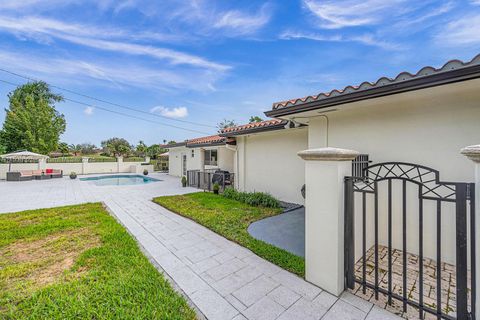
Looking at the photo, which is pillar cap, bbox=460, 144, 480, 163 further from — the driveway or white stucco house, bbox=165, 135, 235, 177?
white stucco house, bbox=165, 135, 235, 177

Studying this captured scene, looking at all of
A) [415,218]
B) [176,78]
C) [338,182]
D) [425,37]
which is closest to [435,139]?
[415,218]

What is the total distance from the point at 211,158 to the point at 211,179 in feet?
19.1

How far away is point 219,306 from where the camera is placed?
2797 millimetres

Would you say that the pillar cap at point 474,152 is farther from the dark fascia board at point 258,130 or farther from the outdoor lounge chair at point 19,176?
the outdoor lounge chair at point 19,176

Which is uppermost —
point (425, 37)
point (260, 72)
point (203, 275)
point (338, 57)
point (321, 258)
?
point (260, 72)

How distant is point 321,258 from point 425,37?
7803mm

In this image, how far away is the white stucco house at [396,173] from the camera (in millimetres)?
2662

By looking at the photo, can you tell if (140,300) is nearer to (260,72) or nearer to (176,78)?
(260,72)

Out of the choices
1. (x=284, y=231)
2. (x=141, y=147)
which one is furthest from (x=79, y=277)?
(x=141, y=147)

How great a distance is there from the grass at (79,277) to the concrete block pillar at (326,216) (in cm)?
197

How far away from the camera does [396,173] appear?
4.52 metres

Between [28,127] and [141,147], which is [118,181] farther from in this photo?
[141,147]

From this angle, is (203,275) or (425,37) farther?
(425,37)

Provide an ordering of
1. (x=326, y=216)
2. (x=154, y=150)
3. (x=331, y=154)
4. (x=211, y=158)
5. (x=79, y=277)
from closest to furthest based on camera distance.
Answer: (x=331, y=154)
(x=326, y=216)
(x=79, y=277)
(x=211, y=158)
(x=154, y=150)
